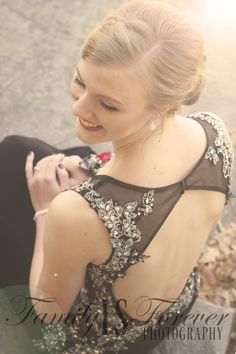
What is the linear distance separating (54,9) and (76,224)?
2.53 metres

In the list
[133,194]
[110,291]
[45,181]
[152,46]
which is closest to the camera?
[152,46]

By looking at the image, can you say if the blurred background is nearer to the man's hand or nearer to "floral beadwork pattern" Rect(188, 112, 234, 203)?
the man's hand

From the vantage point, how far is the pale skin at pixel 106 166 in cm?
121

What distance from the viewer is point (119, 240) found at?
4.29 feet

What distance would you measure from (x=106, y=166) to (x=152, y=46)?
0.35 m

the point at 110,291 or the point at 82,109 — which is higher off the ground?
the point at 82,109

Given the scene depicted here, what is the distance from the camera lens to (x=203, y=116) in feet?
5.17

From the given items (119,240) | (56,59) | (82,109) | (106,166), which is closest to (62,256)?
(119,240)

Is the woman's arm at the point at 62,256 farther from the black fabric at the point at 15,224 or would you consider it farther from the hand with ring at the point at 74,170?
the hand with ring at the point at 74,170

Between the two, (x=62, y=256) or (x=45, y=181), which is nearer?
(x=62, y=256)

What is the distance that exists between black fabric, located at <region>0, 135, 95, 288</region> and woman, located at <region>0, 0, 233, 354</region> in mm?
150

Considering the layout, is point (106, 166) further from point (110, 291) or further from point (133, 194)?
point (110, 291)

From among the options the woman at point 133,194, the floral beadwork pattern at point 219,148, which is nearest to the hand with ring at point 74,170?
the woman at point 133,194

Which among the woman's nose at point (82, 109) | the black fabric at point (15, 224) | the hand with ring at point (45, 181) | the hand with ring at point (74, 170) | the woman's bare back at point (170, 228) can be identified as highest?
the woman's nose at point (82, 109)
